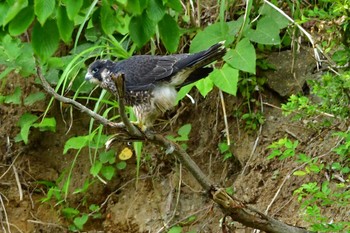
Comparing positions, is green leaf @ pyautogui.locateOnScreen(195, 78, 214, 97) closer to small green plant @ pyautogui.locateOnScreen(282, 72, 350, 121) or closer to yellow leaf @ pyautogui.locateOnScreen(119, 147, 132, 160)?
small green plant @ pyautogui.locateOnScreen(282, 72, 350, 121)

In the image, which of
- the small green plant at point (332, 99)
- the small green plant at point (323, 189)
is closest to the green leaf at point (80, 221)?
the small green plant at point (323, 189)

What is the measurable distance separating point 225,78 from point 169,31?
1.19 m

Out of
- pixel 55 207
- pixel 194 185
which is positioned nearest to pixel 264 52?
pixel 194 185

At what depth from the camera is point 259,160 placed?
15.7 ft

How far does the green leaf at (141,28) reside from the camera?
3073mm

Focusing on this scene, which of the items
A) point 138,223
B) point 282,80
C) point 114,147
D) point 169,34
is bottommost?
point 138,223

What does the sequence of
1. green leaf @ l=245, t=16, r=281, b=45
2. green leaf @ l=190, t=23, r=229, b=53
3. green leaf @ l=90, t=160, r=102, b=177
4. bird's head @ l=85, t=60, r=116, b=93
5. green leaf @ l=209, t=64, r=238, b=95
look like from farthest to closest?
green leaf @ l=90, t=160, r=102, b=177, green leaf @ l=245, t=16, r=281, b=45, green leaf @ l=190, t=23, r=229, b=53, green leaf @ l=209, t=64, r=238, b=95, bird's head @ l=85, t=60, r=116, b=93

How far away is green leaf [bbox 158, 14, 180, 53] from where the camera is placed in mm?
3174

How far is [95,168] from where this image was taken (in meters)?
5.14

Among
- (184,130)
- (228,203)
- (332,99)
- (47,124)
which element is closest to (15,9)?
(228,203)

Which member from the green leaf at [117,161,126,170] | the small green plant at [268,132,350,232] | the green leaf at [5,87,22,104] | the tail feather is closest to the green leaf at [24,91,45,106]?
the green leaf at [5,87,22,104]

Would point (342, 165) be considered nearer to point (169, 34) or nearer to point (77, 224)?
point (169, 34)

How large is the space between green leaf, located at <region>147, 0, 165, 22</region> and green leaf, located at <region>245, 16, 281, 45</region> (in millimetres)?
1759

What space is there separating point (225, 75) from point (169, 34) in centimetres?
120
